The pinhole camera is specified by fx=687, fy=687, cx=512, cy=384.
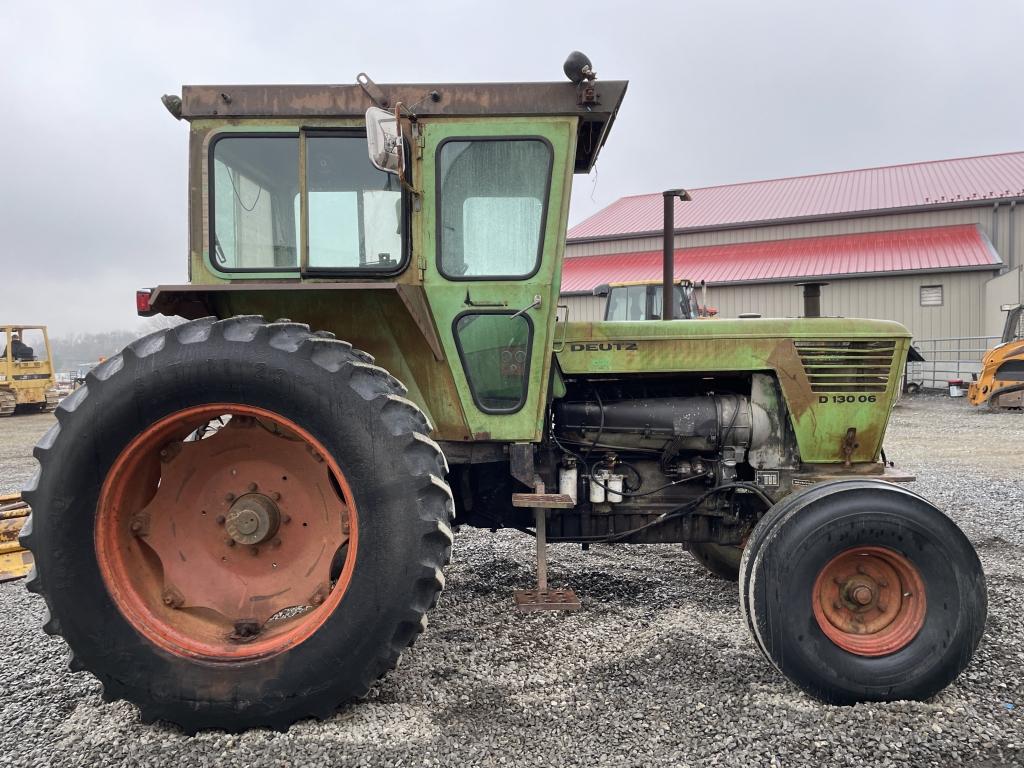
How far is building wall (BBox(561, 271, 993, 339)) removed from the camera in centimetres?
1877

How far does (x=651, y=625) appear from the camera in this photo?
3.29 meters

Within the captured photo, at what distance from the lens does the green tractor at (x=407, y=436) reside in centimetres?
236

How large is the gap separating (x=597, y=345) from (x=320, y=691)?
5.98 feet

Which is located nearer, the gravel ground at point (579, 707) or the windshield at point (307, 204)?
the gravel ground at point (579, 707)

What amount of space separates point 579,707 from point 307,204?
226 cm

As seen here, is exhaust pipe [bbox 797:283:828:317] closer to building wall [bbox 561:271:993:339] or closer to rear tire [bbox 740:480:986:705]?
rear tire [bbox 740:480:986:705]

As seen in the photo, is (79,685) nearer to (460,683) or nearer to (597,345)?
(460,683)

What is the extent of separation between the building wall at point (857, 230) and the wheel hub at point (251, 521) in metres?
16.7

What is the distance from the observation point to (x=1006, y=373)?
508 inches

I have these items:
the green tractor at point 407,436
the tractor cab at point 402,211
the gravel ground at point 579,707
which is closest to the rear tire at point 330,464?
the green tractor at point 407,436

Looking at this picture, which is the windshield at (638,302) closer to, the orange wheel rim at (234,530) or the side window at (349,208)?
the side window at (349,208)

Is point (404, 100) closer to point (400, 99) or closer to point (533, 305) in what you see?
point (400, 99)

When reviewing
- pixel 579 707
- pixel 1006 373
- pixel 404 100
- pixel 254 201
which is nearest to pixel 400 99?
pixel 404 100

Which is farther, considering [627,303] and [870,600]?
[627,303]
